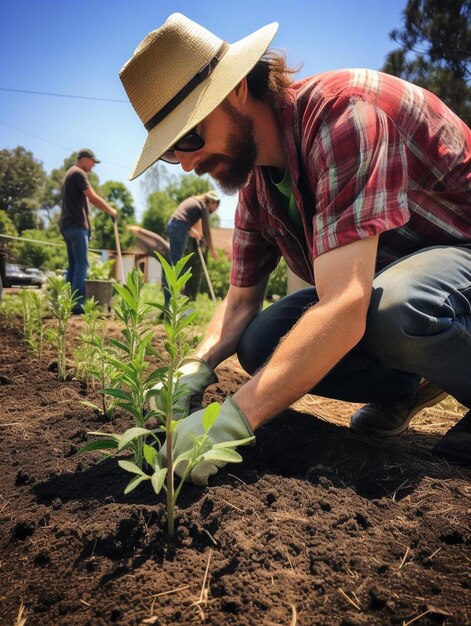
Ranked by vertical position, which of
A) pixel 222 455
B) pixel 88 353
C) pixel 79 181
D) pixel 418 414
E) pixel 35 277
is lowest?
pixel 35 277

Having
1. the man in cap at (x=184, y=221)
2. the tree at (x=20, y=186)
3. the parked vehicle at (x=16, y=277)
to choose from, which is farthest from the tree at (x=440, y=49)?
the tree at (x=20, y=186)

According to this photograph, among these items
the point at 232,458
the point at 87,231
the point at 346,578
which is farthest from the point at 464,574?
the point at 87,231

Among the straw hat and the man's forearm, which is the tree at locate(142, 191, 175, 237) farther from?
the straw hat

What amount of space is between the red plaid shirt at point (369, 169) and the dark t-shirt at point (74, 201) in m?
5.42

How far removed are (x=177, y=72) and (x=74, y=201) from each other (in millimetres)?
5904

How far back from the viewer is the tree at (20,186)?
160 ft

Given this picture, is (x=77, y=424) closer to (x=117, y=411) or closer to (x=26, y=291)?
(x=117, y=411)

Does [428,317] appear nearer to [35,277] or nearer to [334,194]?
[334,194]

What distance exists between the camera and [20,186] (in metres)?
52.0

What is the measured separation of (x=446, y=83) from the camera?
873 cm

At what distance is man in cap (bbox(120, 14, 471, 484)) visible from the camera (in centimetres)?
154

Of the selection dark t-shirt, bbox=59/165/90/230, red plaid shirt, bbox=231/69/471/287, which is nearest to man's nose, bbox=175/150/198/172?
red plaid shirt, bbox=231/69/471/287

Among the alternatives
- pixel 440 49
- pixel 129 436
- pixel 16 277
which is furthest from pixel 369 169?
pixel 16 277

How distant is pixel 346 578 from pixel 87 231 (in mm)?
6830
